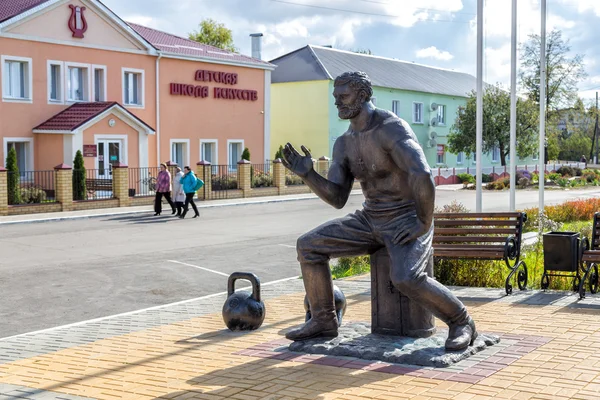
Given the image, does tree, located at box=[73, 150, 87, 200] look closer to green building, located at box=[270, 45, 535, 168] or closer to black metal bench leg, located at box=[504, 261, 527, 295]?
black metal bench leg, located at box=[504, 261, 527, 295]

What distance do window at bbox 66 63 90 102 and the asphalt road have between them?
10145 millimetres

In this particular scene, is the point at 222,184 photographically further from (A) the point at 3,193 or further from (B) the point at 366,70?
(B) the point at 366,70

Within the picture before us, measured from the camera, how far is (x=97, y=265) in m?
14.7

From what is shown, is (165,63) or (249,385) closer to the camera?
(249,385)

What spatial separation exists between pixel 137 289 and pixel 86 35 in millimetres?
24416

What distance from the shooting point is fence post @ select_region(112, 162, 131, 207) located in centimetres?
2958

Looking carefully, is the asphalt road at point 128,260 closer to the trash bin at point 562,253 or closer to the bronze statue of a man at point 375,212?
the bronze statue of a man at point 375,212

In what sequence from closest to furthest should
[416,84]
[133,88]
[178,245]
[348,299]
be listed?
1. [348,299]
2. [178,245]
3. [133,88]
4. [416,84]

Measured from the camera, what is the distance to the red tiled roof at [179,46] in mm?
38781

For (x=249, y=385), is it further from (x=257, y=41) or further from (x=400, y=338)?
(x=257, y=41)

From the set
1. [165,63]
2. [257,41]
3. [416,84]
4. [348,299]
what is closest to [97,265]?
[348,299]

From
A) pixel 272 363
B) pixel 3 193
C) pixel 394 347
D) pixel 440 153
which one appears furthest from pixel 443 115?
pixel 272 363

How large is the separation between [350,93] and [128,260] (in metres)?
9.22

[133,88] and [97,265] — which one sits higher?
[133,88]
